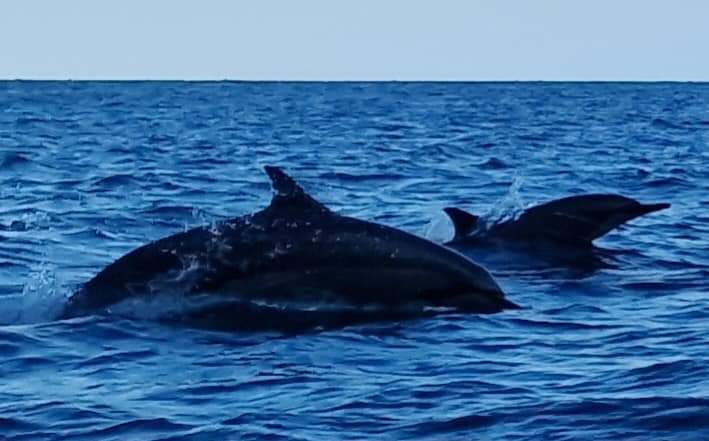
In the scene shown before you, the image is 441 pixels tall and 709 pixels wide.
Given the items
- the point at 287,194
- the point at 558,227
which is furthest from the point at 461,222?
the point at 287,194

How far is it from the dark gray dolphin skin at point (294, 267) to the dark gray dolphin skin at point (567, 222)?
13.3ft

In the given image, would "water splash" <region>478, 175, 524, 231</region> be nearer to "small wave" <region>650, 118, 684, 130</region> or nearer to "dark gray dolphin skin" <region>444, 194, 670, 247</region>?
"dark gray dolphin skin" <region>444, 194, 670, 247</region>

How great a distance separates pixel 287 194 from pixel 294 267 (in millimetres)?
714

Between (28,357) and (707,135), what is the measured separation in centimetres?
3903

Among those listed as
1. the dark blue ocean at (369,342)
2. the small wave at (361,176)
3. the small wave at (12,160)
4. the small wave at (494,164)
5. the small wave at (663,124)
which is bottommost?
the dark blue ocean at (369,342)

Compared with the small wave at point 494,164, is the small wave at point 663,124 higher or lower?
higher

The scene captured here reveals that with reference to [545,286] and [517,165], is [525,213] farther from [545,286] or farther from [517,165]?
[517,165]

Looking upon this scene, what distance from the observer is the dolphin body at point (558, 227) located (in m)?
17.0

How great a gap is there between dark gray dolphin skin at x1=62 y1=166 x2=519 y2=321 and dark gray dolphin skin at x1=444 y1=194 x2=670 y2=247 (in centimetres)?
406

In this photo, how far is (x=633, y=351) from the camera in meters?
11.5

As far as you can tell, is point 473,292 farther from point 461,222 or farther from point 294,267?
point 461,222

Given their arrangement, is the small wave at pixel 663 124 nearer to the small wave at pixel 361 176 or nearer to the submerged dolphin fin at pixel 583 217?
the small wave at pixel 361 176

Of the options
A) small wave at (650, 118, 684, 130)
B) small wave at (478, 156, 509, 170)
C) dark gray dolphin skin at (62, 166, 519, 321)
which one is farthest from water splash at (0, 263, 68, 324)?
small wave at (650, 118, 684, 130)

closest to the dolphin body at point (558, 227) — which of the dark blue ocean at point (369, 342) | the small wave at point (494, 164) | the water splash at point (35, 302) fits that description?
the dark blue ocean at point (369, 342)
